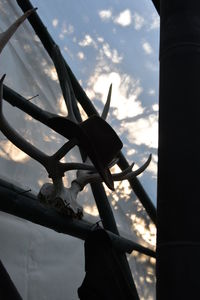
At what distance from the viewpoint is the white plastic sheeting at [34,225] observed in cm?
266

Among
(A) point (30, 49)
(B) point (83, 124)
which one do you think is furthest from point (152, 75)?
(B) point (83, 124)

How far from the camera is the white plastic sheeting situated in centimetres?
266

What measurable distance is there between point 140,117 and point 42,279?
8.51 ft

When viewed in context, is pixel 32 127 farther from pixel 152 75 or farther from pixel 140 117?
pixel 152 75

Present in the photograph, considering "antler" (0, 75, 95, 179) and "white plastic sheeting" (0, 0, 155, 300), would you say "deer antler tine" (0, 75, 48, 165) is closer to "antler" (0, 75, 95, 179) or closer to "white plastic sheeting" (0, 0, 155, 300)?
"antler" (0, 75, 95, 179)

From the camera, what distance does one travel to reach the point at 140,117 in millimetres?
4855

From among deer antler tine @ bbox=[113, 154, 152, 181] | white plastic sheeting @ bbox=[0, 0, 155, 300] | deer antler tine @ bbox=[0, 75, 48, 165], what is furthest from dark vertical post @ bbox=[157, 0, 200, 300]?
white plastic sheeting @ bbox=[0, 0, 155, 300]

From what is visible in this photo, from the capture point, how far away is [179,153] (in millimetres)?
1617

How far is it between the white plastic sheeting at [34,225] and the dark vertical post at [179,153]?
52.4 inches

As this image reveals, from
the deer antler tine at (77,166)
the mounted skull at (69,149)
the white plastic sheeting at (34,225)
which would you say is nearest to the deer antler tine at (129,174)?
the mounted skull at (69,149)

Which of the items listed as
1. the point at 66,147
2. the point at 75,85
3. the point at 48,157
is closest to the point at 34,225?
the point at 75,85

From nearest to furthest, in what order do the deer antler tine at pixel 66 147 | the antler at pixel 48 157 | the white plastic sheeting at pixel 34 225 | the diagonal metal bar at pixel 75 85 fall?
the deer antler tine at pixel 66 147 → the antler at pixel 48 157 → the white plastic sheeting at pixel 34 225 → the diagonal metal bar at pixel 75 85

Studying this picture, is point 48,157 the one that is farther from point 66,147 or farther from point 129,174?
point 129,174

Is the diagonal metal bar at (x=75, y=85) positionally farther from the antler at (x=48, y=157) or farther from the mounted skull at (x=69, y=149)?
the antler at (x=48, y=157)
